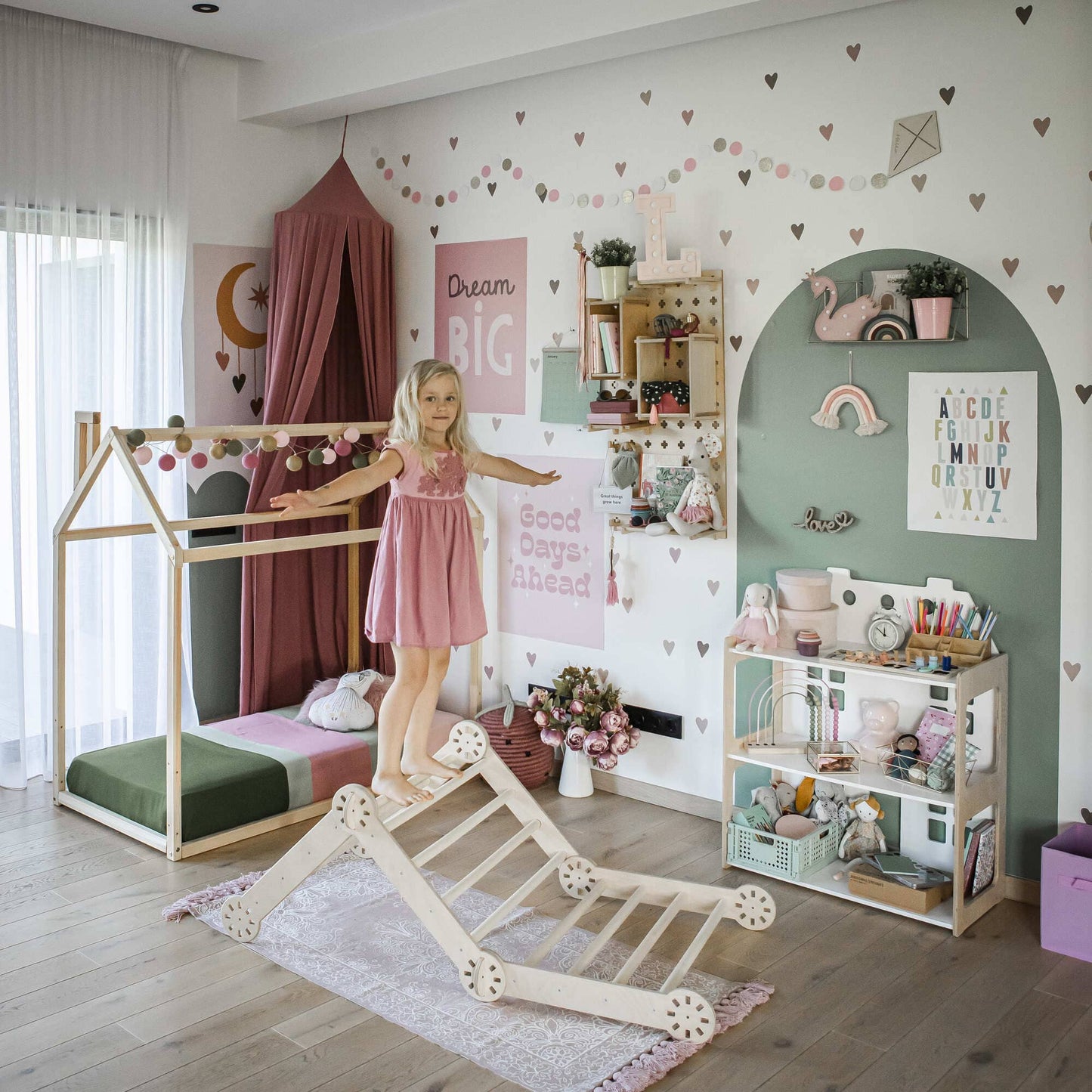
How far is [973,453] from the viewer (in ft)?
10.1

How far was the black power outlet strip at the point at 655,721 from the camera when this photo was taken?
381 cm

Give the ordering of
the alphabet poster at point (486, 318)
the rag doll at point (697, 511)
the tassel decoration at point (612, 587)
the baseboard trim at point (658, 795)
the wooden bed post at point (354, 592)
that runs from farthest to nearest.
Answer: the wooden bed post at point (354, 592) < the alphabet poster at point (486, 318) < the tassel decoration at point (612, 587) < the baseboard trim at point (658, 795) < the rag doll at point (697, 511)

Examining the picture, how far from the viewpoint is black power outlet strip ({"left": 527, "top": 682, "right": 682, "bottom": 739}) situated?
3.81m

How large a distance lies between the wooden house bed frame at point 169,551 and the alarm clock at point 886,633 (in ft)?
4.31

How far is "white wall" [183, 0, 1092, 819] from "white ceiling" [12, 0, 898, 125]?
0.55 feet

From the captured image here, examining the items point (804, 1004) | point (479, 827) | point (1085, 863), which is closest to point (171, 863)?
point (479, 827)

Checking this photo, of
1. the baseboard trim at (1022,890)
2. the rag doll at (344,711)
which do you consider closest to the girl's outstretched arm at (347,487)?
the rag doll at (344,711)

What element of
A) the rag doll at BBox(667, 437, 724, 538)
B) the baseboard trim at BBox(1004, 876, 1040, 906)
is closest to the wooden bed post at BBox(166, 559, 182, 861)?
the rag doll at BBox(667, 437, 724, 538)

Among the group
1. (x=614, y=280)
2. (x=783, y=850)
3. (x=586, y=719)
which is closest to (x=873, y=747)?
(x=783, y=850)

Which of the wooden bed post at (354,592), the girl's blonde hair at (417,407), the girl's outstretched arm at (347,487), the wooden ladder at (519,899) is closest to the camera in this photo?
the wooden ladder at (519,899)

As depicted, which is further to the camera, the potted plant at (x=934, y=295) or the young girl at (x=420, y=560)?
the potted plant at (x=934, y=295)

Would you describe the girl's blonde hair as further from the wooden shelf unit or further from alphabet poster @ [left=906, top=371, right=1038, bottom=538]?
alphabet poster @ [left=906, top=371, right=1038, bottom=538]

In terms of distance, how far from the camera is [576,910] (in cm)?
274

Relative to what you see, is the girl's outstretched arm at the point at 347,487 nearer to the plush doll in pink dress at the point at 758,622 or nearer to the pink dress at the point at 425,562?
the pink dress at the point at 425,562
